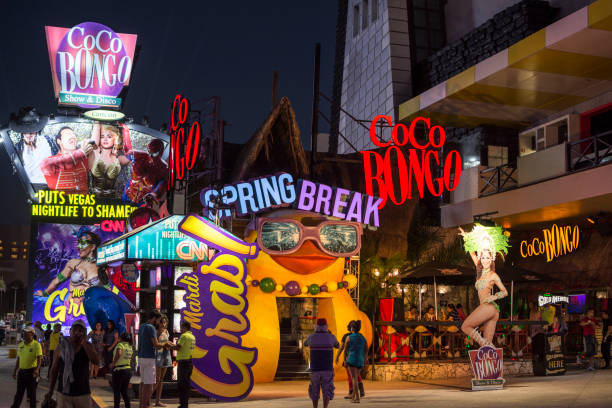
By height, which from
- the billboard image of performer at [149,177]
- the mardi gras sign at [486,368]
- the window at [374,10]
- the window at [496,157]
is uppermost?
the window at [374,10]

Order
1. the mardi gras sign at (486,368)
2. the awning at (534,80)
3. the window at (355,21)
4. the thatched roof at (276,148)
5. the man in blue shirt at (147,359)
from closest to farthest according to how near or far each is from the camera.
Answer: the man in blue shirt at (147,359)
the mardi gras sign at (486,368)
the awning at (534,80)
the thatched roof at (276,148)
the window at (355,21)

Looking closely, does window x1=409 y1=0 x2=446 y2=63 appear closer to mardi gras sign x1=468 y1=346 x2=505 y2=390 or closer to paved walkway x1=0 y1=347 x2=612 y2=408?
paved walkway x1=0 y1=347 x2=612 y2=408

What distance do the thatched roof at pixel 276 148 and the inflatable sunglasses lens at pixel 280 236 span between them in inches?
204

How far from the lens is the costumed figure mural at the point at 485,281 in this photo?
54.3 feet

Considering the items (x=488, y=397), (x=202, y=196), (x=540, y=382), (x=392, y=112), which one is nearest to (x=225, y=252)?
(x=202, y=196)

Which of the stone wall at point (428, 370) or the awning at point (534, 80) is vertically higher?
the awning at point (534, 80)

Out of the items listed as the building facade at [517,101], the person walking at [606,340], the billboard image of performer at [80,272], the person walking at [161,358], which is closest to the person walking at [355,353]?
the person walking at [161,358]

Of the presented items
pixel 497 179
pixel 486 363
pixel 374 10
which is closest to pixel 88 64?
pixel 374 10

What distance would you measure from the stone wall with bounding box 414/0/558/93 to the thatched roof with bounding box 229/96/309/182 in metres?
6.34

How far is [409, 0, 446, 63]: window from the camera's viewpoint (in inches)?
1218

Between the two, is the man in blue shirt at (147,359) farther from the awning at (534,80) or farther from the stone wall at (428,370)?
the awning at (534,80)

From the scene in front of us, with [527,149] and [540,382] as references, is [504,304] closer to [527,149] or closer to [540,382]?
[527,149]

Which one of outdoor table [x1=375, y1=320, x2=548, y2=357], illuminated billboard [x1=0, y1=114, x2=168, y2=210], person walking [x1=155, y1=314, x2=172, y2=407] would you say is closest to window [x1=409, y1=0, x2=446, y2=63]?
outdoor table [x1=375, y1=320, x2=548, y2=357]

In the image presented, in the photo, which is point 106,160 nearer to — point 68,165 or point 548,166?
point 68,165
